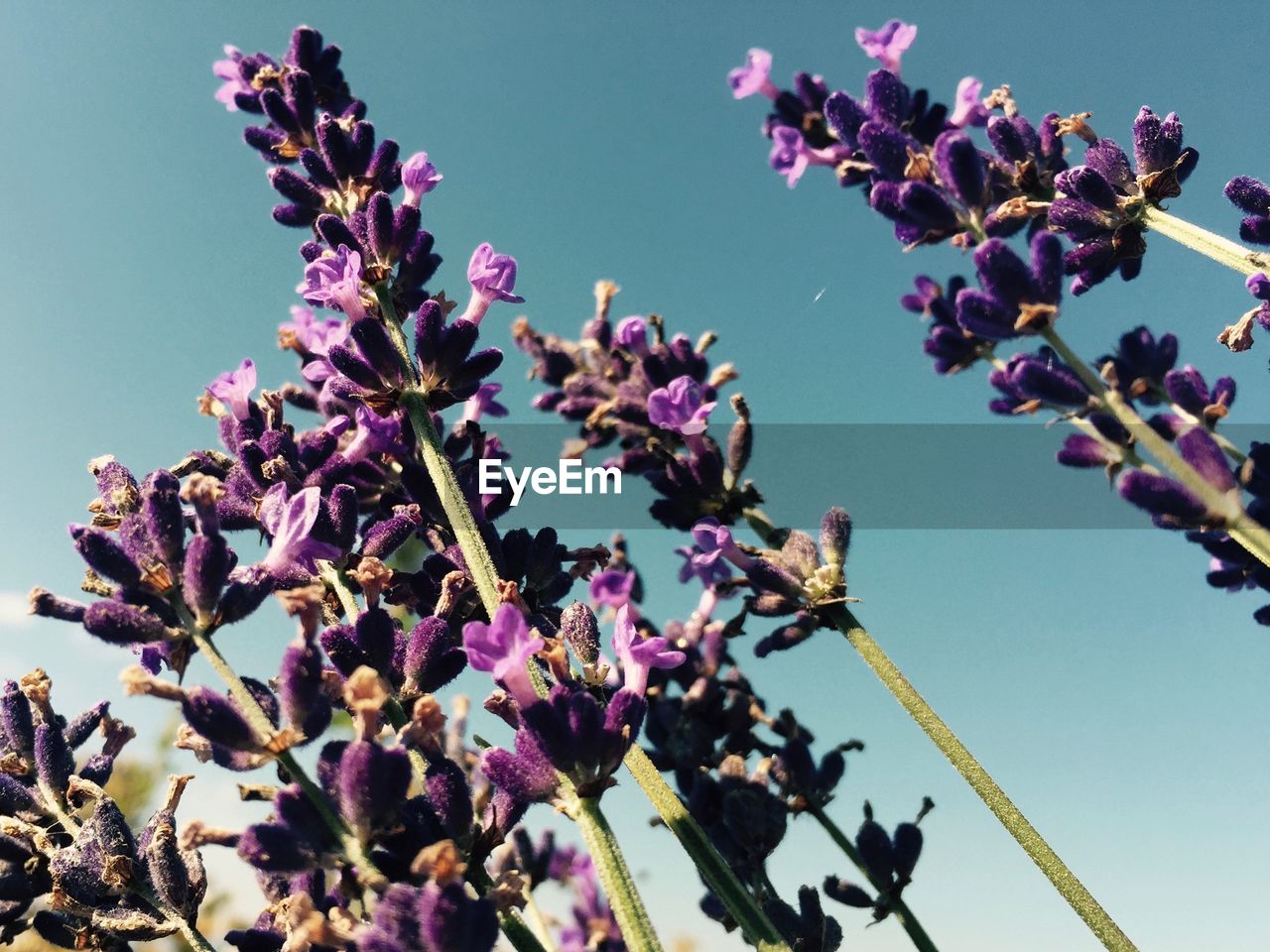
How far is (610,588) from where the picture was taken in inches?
89.2

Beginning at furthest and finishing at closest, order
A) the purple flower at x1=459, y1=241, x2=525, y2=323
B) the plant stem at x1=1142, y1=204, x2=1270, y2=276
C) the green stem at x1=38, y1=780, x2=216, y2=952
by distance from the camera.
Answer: the purple flower at x1=459, y1=241, x2=525, y2=323
the plant stem at x1=1142, y1=204, x2=1270, y2=276
the green stem at x1=38, y1=780, x2=216, y2=952

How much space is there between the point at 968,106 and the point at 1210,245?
0.89 m

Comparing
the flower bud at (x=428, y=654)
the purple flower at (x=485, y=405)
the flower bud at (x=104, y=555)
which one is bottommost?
the flower bud at (x=428, y=654)

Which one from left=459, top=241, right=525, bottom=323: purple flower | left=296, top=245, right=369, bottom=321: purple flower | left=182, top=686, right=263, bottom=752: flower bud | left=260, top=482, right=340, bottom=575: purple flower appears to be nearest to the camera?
left=182, top=686, right=263, bottom=752: flower bud

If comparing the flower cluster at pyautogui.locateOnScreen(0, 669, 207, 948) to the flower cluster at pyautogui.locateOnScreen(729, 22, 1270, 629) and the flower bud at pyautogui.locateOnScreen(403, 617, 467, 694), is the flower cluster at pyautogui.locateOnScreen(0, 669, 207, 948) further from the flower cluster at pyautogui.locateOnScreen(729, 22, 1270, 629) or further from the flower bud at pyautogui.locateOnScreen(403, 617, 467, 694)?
the flower cluster at pyautogui.locateOnScreen(729, 22, 1270, 629)

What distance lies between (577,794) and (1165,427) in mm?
1496

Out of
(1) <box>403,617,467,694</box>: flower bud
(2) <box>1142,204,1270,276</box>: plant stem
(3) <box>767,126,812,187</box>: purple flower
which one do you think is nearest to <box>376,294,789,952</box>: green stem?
(1) <box>403,617,467,694</box>: flower bud

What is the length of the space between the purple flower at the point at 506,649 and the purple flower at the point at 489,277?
1.04 metres

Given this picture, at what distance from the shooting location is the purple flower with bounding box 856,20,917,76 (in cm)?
273

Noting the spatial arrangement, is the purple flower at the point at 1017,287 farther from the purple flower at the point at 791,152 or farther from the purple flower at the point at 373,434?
the purple flower at the point at 373,434

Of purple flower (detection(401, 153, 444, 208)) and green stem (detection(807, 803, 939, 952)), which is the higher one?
purple flower (detection(401, 153, 444, 208))

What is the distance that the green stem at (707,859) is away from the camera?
1528mm

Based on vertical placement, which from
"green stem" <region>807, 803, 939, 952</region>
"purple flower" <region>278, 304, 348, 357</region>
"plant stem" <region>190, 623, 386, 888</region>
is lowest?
"green stem" <region>807, 803, 939, 952</region>

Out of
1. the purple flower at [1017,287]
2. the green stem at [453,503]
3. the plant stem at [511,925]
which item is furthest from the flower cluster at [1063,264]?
the plant stem at [511,925]
